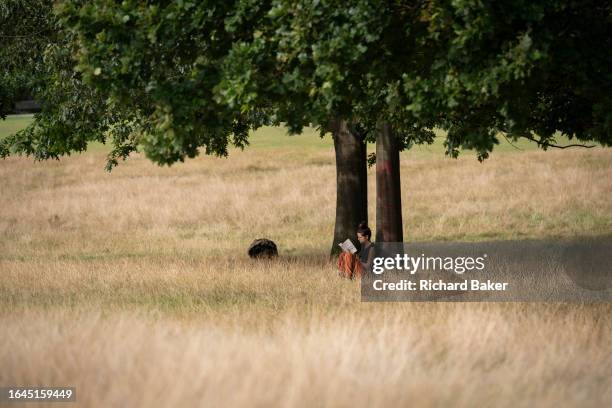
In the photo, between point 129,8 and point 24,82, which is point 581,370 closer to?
point 129,8

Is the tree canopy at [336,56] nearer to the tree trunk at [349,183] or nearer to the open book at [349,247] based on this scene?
the open book at [349,247]

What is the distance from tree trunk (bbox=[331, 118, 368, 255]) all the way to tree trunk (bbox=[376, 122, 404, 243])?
256 centimetres

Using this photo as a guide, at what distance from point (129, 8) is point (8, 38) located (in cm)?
917

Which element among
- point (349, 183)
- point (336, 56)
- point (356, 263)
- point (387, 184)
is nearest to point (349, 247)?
point (356, 263)

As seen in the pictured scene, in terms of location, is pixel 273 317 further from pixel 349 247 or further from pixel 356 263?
pixel 356 263

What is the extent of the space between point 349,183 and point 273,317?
31.5 feet

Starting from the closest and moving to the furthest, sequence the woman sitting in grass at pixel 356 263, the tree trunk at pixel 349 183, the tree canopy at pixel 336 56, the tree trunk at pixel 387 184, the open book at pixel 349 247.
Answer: the tree canopy at pixel 336 56, the open book at pixel 349 247, the woman sitting in grass at pixel 356 263, the tree trunk at pixel 387 184, the tree trunk at pixel 349 183

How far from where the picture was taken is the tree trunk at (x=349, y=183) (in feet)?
77.5

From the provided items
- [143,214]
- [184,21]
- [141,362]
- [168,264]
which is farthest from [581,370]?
[143,214]

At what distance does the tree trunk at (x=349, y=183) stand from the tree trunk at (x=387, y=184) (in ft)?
8.41

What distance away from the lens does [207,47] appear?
1474 centimetres

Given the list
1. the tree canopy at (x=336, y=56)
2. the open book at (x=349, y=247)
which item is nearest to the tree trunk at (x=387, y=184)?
the open book at (x=349, y=247)

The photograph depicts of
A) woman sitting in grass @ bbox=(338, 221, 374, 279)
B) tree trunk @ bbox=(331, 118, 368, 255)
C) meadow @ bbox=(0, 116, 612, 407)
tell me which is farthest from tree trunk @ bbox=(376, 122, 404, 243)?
tree trunk @ bbox=(331, 118, 368, 255)

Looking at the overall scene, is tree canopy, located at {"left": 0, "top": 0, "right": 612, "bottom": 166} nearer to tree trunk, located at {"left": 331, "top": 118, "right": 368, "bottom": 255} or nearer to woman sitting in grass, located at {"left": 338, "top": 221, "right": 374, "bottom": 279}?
woman sitting in grass, located at {"left": 338, "top": 221, "right": 374, "bottom": 279}
